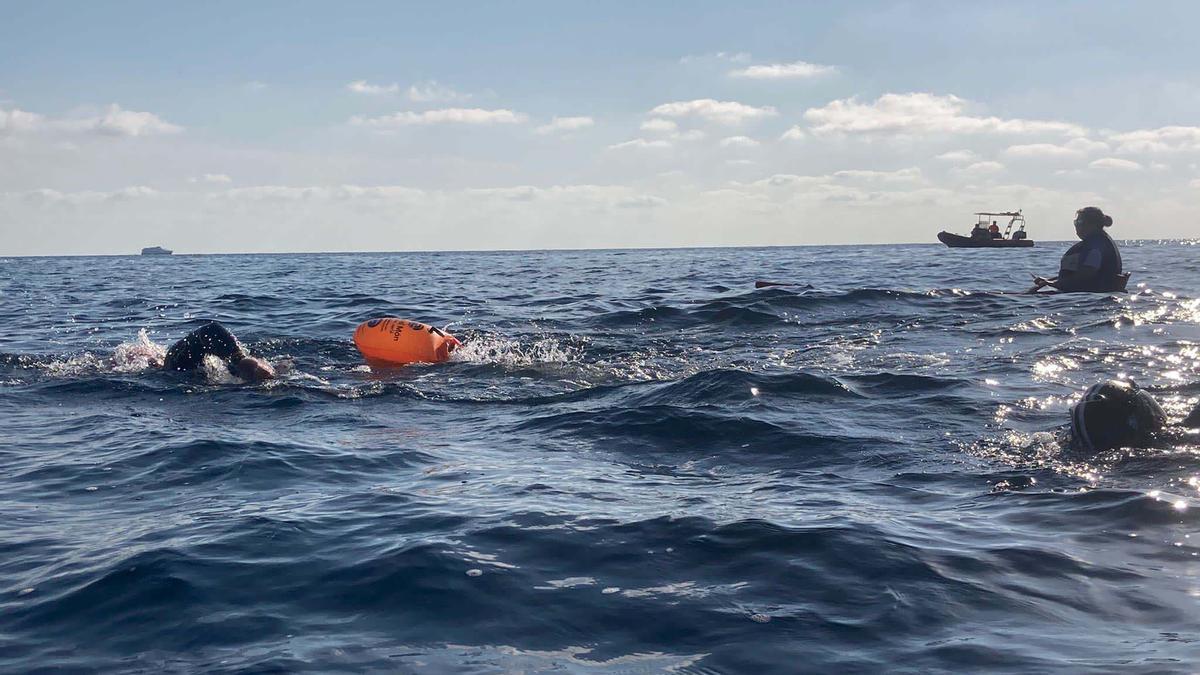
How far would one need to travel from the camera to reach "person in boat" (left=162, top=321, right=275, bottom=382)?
13266 mm

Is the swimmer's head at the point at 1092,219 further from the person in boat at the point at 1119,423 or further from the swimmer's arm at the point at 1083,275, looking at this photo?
the person in boat at the point at 1119,423

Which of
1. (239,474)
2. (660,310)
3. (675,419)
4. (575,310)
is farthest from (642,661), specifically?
(575,310)

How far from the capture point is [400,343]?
14266mm

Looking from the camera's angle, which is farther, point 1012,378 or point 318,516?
point 1012,378

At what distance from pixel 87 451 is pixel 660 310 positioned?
1280cm

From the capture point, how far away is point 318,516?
705 centimetres

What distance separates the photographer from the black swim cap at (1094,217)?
803 inches

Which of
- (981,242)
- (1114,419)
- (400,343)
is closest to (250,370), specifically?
(400,343)

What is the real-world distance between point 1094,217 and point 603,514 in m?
17.3

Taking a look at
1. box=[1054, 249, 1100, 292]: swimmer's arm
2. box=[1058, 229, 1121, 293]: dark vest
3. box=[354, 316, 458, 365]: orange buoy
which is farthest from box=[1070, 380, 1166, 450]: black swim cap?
box=[1054, 249, 1100, 292]: swimmer's arm

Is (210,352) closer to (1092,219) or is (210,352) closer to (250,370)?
(250,370)

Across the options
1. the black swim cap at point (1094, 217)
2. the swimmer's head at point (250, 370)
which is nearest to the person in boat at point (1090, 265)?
the black swim cap at point (1094, 217)

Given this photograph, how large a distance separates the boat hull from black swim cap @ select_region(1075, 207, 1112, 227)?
50481 millimetres

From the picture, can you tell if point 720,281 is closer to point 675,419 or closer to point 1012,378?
point 1012,378
